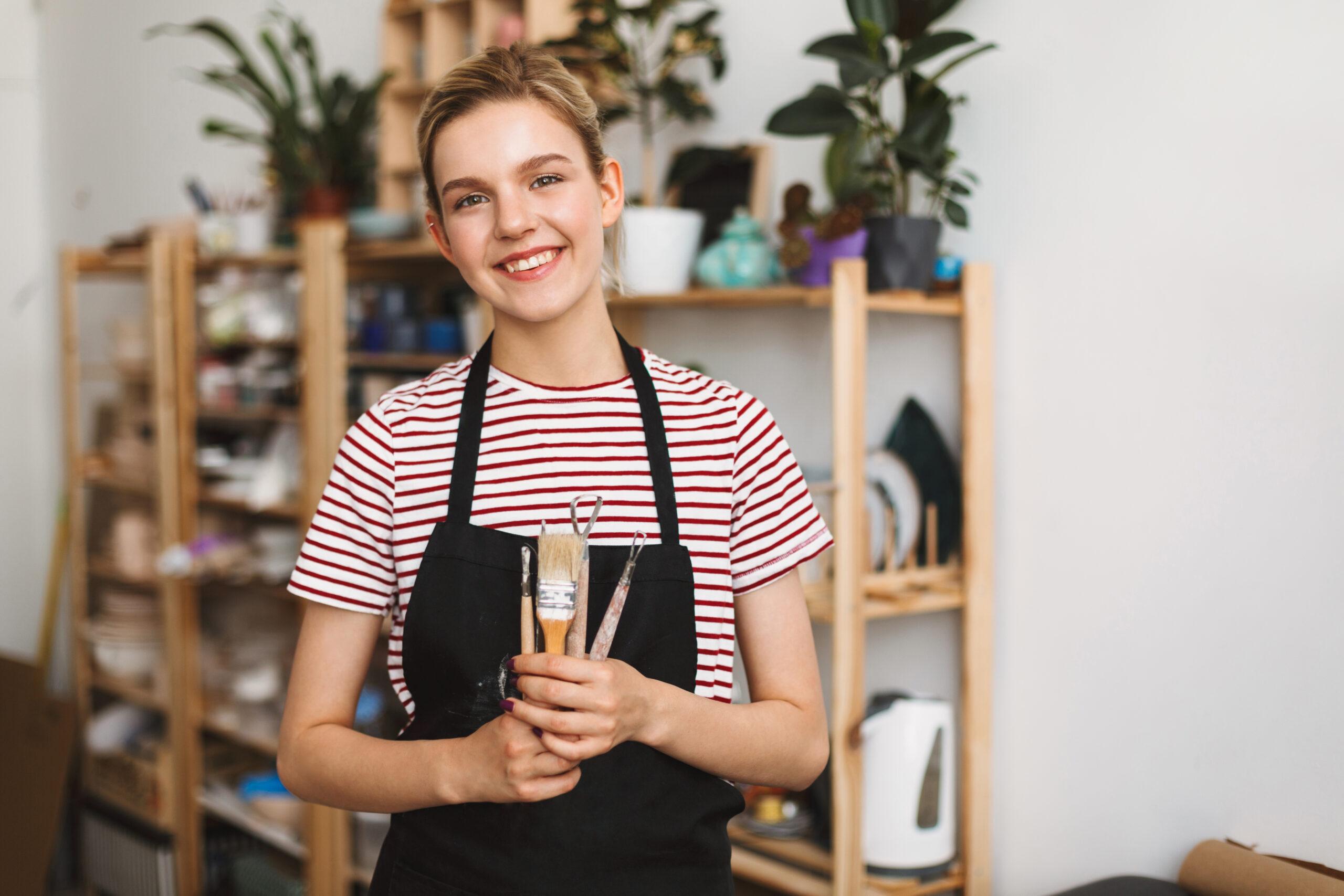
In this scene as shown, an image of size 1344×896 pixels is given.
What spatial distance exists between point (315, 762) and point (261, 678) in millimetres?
2008

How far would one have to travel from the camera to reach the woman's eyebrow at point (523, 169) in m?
0.95

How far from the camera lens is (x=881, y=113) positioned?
74.8 inches

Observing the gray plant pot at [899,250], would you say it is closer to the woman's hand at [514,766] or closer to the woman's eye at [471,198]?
the woman's eye at [471,198]

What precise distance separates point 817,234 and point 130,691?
2.49 metres

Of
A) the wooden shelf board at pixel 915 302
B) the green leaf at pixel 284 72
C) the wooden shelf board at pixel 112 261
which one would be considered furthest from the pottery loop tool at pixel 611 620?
the wooden shelf board at pixel 112 261

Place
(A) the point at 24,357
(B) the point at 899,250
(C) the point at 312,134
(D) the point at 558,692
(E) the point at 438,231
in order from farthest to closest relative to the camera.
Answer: (A) the point at 24,357 < (C) the point at 312,134 < (B) the point at 899,250 < (E) the point at 438,231 < (D) the point at 558,692

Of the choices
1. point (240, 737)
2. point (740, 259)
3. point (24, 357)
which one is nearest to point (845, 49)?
point (740, 259)

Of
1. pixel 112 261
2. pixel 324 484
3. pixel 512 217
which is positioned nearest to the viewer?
pixel 512 217

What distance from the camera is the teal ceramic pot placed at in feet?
6.18

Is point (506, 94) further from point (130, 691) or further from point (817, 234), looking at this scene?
point (130, 691)

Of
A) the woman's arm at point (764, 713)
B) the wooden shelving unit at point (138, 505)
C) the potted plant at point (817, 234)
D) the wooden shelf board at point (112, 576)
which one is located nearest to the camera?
the woman's arm at point (764, 713)

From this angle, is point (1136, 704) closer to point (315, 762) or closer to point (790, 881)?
point (790, 881)

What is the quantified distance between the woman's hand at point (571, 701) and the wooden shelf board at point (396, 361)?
1.60 metres

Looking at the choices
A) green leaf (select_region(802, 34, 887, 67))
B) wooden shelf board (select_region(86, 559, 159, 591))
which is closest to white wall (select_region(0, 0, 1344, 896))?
green leaf (select_region(802, 34, 887, 67))
